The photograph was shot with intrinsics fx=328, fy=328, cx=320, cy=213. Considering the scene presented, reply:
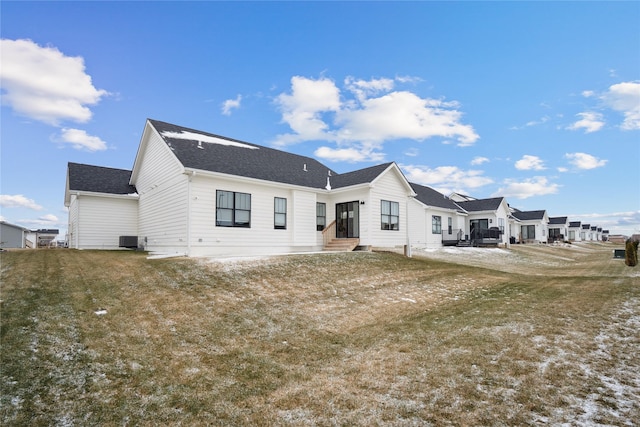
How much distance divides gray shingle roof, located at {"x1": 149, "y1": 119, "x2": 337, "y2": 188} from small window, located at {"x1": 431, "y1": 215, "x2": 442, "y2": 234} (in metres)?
12.4

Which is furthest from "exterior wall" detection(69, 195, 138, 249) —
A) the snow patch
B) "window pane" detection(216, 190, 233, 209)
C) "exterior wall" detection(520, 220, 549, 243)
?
"exterior wall" detection(520, 220, 549, 243)

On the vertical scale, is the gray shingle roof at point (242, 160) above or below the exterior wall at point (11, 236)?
above

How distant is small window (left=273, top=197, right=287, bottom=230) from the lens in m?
Answer: 18.6

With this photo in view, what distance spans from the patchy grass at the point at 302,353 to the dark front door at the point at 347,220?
978cm

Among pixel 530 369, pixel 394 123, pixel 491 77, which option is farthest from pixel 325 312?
pixel 394 123

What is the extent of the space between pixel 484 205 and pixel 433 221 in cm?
1021

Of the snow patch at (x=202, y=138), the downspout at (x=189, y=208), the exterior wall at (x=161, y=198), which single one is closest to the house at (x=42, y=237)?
the exterior wall at (x=161, y=198)

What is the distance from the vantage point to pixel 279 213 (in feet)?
61.8

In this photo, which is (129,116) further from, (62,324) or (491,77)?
(491,77)

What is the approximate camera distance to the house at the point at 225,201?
15.9 metres

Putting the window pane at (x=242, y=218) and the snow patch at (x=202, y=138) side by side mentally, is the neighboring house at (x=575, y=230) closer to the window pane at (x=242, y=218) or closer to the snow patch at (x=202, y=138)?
the snow patch at (x=202, y=138)

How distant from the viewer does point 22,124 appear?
1697 cm

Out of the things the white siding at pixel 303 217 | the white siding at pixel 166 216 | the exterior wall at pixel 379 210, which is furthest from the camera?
the exterior wall at pixel 379 210

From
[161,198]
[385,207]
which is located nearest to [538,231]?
[385,207]
